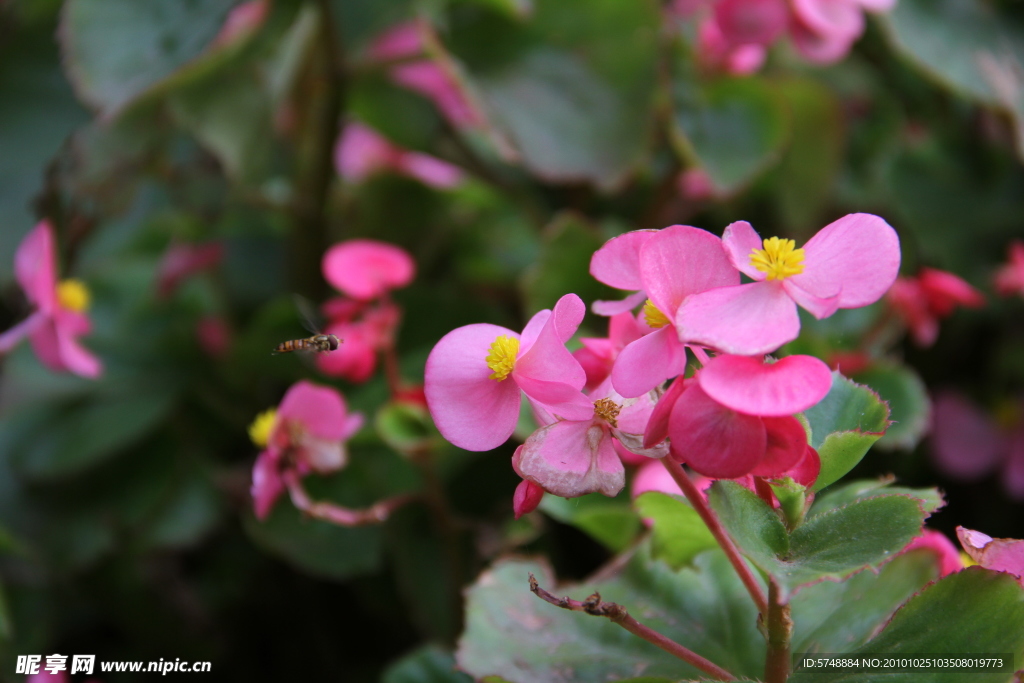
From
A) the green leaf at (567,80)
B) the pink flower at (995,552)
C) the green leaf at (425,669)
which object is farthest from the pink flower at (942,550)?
the green leaf at (567,80)

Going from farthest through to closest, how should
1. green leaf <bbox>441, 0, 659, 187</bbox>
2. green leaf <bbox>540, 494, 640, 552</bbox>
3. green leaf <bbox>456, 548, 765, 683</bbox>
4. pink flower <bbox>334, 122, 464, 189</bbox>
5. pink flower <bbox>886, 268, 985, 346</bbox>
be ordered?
pink flower <bbox>334, 122, 464, 189</bbox>
green leaf <bbox>441, 0, 659, 187</bbox>
pink flower <bbox>886, 268, 985, 346</bbox>
green leaf <bbox>540, 494, 640, 552</bbox>
green leaf <bbox>456, 548, 765, 683</bbox>

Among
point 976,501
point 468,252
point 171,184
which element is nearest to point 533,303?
point 468,252

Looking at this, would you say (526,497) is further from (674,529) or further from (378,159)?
(378,159)

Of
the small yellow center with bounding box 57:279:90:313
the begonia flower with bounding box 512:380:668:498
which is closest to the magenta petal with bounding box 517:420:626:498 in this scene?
the begonia flower with bounding box 512:380:668:498

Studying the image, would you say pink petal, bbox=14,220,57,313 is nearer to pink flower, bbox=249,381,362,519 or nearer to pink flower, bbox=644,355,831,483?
pink flower, bbox=249,381,362,519

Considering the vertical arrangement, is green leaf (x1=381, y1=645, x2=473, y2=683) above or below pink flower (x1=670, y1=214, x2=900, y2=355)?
below

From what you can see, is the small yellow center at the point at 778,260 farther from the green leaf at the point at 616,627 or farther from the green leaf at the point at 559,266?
the green leaf at the point at 559,266
